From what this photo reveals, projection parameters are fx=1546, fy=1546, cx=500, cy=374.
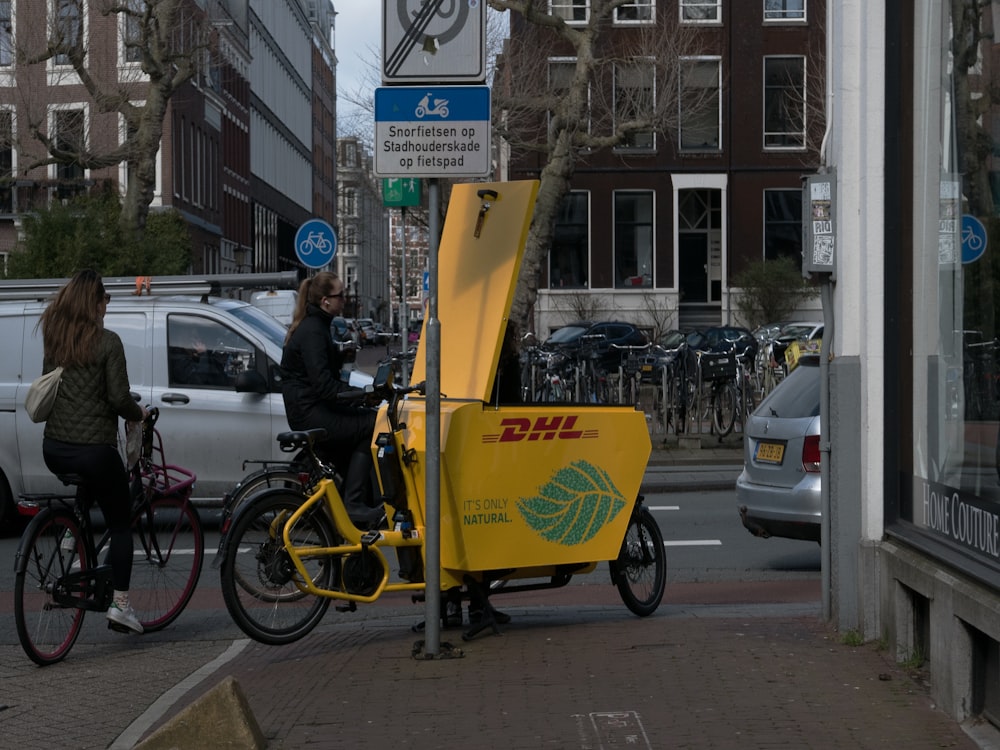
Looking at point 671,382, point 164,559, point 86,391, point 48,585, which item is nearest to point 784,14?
point 671,382

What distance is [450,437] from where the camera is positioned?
23.5 feet

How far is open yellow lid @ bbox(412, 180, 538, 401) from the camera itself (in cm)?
731

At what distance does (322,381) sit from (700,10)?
42.8m

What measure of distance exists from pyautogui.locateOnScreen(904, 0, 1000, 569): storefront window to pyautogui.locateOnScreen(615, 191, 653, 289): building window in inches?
1781

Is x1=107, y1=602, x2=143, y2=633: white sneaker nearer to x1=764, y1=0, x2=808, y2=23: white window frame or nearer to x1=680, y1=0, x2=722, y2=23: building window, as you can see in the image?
x1=680, y1=0, x2=722, y2=23: building window

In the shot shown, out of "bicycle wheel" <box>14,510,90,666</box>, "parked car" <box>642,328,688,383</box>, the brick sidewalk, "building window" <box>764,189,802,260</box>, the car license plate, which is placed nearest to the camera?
the brick sidewalk

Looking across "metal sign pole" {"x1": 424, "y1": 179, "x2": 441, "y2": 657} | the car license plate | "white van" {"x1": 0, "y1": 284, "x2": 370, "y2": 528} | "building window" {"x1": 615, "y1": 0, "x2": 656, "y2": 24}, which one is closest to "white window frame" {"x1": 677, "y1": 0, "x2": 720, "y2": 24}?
"building window" {"x1": 615, "y1": 0, "x2": 656, "y2": 24}

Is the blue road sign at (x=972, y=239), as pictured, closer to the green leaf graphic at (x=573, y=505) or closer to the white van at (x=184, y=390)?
the green leaf graphic at (x=573, y=505)

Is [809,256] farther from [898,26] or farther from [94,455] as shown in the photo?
[94,455]

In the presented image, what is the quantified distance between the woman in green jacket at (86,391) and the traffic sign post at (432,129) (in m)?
1.93

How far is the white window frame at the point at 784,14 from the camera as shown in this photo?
5094 centimetres

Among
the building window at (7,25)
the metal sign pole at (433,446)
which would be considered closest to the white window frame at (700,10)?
the building window at (7,25)

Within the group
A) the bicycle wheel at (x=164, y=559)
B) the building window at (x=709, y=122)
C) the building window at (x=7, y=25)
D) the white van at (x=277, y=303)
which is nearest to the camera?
the bicycle wheel at (x=164, y=559)

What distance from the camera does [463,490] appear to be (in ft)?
23.8
